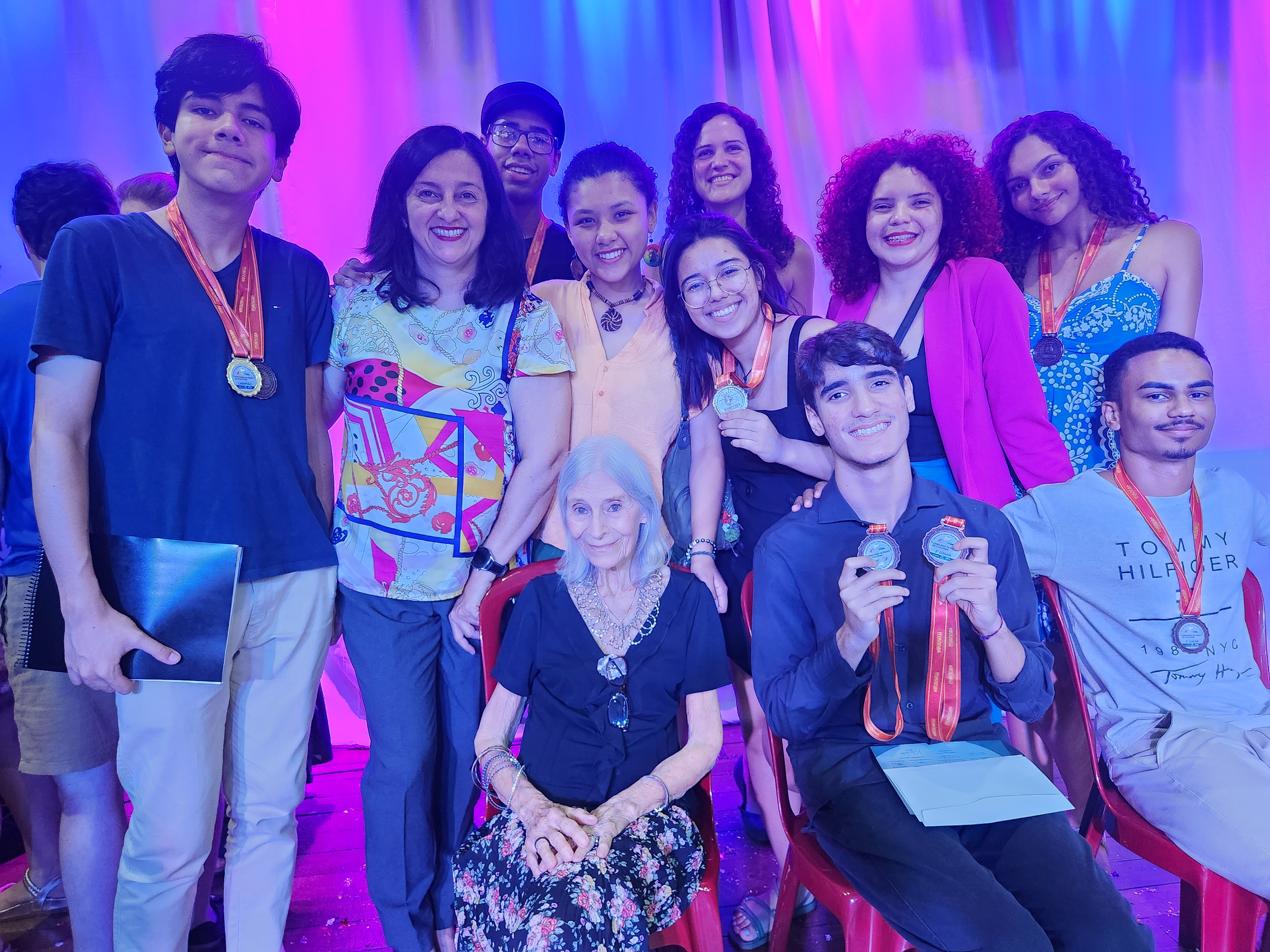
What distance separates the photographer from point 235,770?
6.31 ft

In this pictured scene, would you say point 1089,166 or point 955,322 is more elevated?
point 1089,166

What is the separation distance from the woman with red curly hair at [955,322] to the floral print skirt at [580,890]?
4.03ft

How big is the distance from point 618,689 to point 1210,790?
1.34 metres

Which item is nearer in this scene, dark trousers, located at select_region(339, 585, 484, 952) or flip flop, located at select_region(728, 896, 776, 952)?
dark trousers, located at select_region(339, 585, 484, 952)

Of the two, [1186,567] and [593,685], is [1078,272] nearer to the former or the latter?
[1186,567]

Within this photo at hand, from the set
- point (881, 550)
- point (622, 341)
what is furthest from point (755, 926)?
point (622, 341)

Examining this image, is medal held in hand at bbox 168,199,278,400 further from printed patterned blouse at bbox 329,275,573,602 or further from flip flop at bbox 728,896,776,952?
flip flop at bbox 728,896,776,952

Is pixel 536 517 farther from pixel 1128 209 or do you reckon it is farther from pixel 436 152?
pixel 1128 209

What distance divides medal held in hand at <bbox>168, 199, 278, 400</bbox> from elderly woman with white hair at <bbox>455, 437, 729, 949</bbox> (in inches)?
29.7

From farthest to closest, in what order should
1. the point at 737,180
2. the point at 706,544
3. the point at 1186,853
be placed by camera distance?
the point at 737,180
the point at 706,544
the point at 1186,853

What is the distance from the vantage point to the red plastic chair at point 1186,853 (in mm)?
1669

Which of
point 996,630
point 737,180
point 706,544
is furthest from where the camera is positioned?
point 737,180

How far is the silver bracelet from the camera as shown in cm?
173

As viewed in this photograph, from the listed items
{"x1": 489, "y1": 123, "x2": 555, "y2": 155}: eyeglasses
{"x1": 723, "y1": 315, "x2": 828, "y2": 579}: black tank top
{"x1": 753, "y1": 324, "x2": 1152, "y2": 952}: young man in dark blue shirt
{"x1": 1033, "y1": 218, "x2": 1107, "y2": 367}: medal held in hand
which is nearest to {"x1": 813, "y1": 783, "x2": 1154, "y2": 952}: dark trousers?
{"x1": 753, "y1": 324, "x2": 1152, "y2": 952}: young man in dark blue shirt
